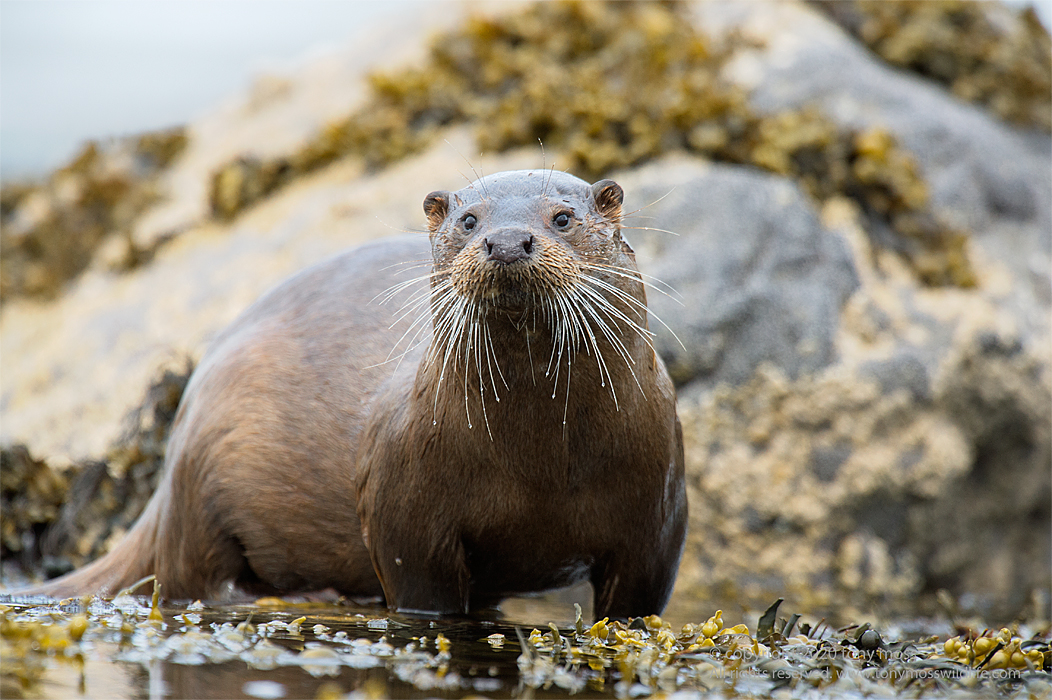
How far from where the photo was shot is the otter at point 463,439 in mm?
3572

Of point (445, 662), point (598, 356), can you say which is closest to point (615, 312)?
point (598, 356)

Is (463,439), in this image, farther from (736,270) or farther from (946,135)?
(946,135)

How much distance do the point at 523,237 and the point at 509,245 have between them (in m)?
0.06

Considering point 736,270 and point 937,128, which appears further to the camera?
point 937,128

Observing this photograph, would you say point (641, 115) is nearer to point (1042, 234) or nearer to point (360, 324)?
point (1042, 234)

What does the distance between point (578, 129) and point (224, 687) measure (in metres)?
5.50

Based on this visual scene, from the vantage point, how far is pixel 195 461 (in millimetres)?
4547

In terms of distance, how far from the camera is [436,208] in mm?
3947

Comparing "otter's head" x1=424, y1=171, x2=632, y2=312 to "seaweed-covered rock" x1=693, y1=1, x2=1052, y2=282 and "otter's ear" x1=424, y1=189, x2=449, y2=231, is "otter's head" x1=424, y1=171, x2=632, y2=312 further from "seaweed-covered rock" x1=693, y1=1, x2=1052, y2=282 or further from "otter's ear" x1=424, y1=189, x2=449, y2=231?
"seaweed-covered rock" x1=693, y1=1, x2=1052, y2=282

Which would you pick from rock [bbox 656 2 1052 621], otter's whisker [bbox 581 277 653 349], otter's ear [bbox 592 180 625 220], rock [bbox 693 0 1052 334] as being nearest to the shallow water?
otter's whisker [bbox 581 277 653 349]

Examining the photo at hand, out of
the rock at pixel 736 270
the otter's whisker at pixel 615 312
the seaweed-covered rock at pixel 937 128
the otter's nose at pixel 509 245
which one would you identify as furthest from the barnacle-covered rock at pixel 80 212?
the otter's nose at pixel 509 245

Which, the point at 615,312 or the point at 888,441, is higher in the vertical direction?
the point at 615,312

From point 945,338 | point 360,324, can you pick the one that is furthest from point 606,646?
point 945,338

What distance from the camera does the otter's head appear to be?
328 cm
